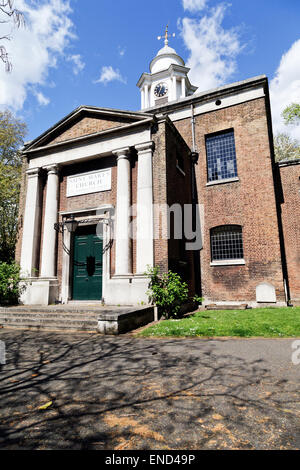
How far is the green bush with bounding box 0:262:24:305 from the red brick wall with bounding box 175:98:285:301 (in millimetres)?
8587

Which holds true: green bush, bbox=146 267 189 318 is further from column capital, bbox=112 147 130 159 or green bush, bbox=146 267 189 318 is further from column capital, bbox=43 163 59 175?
column capital, bbox=43 163 59 175

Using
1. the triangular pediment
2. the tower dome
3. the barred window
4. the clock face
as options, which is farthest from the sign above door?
the tower dome

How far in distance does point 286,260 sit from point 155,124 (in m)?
9.18

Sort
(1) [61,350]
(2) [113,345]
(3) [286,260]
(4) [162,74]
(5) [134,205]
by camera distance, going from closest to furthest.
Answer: (1) [61,350]
(2) [113,345]
(5) [134,205]
(3) [286,260]
(4) [162,74]

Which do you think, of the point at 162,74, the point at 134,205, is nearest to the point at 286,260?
the point at 134,205

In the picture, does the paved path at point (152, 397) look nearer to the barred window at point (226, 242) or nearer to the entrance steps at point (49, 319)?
the entrance steps at point (49, 319)

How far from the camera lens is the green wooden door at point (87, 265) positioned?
11562mm

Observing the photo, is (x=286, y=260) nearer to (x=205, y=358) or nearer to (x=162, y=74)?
(x=205, y=358)

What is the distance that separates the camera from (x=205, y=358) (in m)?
4.71

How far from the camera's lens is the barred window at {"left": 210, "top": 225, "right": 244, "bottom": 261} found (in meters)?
13.3

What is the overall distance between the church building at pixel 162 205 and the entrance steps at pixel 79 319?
1491mm

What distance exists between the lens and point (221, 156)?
14555mm
